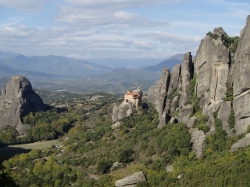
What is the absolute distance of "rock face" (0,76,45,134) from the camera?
257ft

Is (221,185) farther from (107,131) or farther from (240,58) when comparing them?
(107,131)

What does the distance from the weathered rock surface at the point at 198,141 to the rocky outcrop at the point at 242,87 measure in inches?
148

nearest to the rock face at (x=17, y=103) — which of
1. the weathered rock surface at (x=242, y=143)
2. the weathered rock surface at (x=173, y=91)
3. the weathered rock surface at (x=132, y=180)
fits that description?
Result: the weathered rock surface at (x=173, y=91)

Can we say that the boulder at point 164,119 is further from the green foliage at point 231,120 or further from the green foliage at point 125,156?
the green foliage at point 231,120

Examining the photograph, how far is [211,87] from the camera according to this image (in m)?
41.1

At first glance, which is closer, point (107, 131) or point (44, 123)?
point (107, 131)

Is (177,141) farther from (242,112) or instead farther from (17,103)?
(17,103)

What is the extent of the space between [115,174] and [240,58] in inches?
707

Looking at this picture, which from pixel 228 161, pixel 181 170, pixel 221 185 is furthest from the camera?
pixel 181 170

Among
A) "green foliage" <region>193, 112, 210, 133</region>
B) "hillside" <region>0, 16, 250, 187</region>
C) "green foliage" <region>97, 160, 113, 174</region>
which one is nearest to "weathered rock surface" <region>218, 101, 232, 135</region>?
"hillside" <region>0, 16, 250, 187</region>

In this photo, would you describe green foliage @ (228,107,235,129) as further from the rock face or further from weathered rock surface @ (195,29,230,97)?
the rock face

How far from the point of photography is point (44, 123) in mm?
73938

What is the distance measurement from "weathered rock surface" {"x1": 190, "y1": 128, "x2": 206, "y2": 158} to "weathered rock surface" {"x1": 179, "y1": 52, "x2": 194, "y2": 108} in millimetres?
7211

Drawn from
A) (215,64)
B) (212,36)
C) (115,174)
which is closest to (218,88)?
(215,64)
